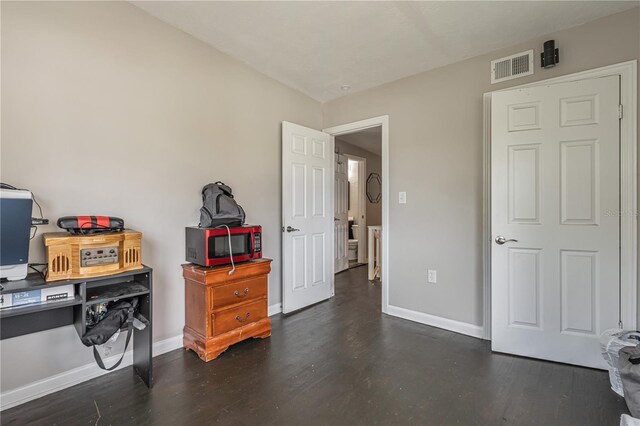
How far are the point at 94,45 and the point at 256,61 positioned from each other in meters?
1.30

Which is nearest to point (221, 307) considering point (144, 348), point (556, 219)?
point (144, 348)

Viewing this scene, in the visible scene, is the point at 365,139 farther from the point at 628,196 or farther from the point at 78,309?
the point at 78,309

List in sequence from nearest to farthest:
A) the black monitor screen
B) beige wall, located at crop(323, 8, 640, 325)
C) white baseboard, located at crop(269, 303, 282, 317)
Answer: the black monitor screen < beige wall, located at crop(323, 8, 640, 325) < white baseboard, located at crop(269, 303, 282, 317)

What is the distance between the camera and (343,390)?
1845 millimetres

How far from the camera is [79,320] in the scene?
171cm

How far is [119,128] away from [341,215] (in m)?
3.97

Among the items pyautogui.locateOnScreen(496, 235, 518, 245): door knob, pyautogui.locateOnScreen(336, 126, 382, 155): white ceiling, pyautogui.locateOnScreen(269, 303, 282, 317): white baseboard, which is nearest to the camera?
pyautogui.locateOnScreen(496, 235, 518, 245): door knob

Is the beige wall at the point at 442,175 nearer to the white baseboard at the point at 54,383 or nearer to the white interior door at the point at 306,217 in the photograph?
the white interior door at the point at 306,217

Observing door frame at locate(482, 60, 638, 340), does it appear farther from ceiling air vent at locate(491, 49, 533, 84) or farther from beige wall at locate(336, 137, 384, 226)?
beige wall at locate(336, 137, 384, 226)

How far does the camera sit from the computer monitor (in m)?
1.40

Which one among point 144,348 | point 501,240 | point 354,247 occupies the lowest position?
point 144,348

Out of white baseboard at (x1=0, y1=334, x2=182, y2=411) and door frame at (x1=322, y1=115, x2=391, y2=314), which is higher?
door frame at (x1=322, y1=115, x2=391, y2=314)

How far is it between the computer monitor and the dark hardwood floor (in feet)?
2.70

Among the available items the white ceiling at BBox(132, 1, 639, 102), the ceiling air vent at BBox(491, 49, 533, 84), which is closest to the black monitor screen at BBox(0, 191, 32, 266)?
the white ceiling at BBox(132, 1, 639, 102)
